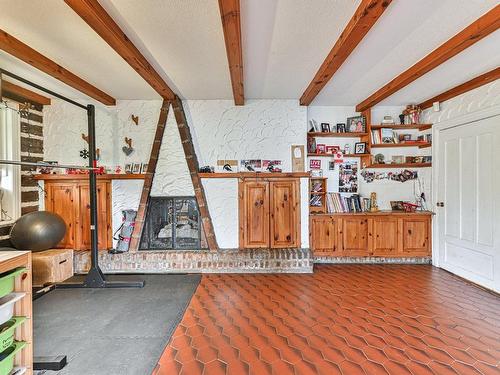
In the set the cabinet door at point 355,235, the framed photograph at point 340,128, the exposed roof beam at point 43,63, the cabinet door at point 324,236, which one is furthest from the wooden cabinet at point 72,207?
the framed photograph at point 340,128

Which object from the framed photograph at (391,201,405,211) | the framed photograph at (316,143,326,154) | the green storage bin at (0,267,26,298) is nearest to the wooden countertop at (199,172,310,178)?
the framed photograph at (316,143,326,154)

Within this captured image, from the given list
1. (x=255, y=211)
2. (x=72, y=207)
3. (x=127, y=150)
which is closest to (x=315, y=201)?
(x=255, y=211)

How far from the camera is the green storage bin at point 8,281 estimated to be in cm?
142

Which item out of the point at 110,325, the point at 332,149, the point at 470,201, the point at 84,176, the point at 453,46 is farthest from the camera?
the point at 332,149

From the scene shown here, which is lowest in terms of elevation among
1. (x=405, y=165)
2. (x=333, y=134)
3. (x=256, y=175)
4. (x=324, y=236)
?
(x=324, y=236)

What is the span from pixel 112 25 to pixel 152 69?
0.82 metres

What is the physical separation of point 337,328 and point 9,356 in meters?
2.36

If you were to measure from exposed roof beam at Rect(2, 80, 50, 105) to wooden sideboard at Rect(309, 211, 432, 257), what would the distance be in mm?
4449

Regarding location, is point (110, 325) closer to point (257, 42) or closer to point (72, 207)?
point (72, 207)

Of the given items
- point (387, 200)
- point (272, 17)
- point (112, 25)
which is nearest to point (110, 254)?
point (112, 25)

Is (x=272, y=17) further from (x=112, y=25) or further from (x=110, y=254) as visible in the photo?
(x=110, y=254)

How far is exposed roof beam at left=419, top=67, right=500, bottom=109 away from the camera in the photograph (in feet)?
9.45

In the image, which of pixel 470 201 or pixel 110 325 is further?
pixel 470 201

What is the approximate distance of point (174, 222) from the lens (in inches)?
157
